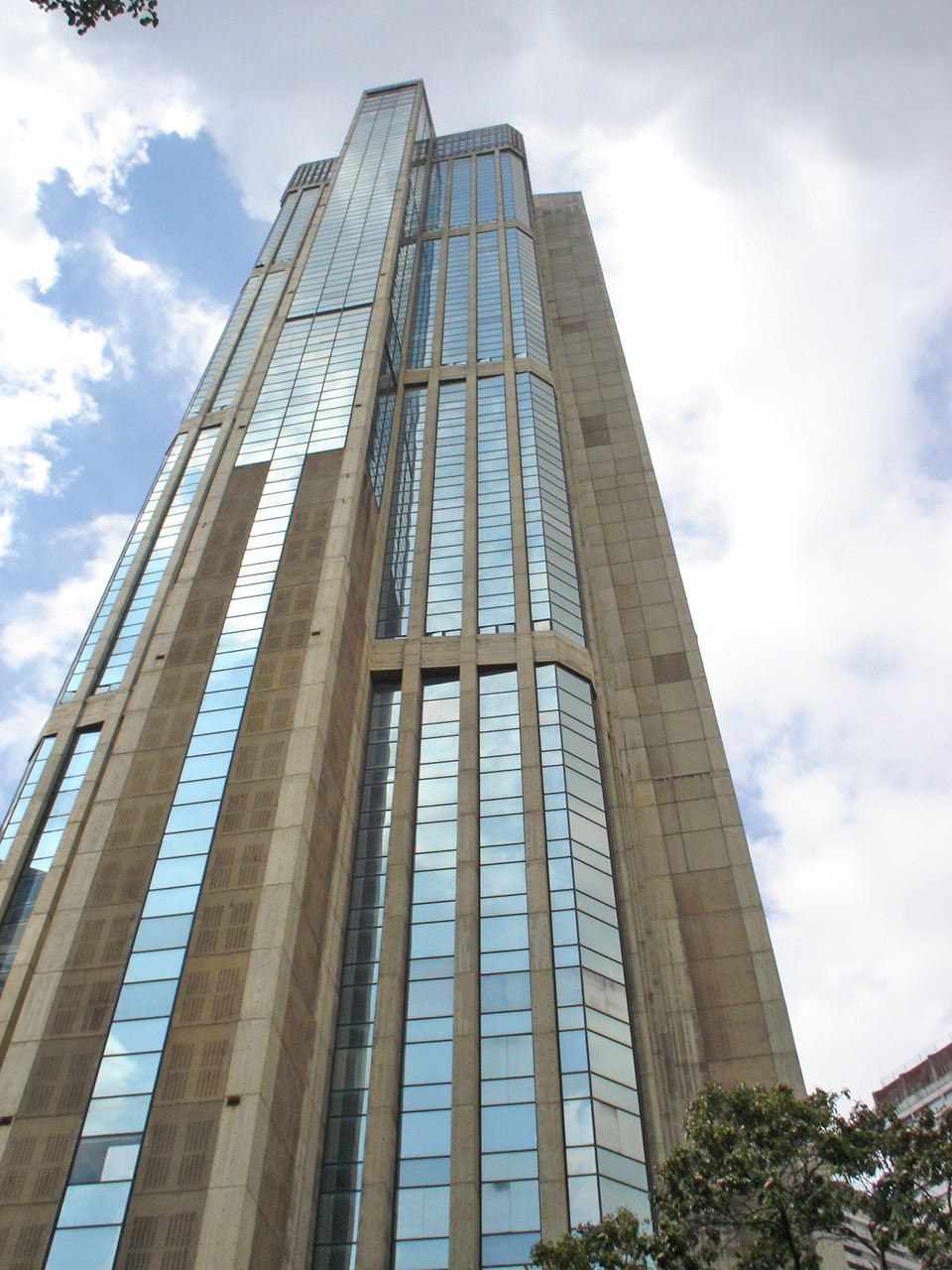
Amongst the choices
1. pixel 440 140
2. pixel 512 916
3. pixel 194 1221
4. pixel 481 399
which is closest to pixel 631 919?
pixel 512 916

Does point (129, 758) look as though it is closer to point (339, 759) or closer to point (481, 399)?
point (339, 759)

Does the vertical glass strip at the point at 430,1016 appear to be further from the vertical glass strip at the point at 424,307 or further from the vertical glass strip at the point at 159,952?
the vertical glass strip at the point at 424,307

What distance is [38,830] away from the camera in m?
49.0

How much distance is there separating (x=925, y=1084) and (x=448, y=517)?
87.3 m

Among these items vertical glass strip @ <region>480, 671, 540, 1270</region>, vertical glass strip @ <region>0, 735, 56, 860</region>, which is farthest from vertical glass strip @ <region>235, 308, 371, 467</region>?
A: vertical glass strip @ <region>480, 671, 540, 1270</region>

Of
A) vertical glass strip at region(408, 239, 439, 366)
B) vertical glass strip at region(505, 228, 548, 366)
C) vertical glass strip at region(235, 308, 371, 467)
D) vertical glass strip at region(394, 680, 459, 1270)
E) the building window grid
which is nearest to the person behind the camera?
the building window grid

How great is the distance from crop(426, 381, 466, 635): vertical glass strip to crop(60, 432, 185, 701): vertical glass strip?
18400 millimetres

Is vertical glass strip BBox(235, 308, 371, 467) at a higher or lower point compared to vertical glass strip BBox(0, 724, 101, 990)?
higher

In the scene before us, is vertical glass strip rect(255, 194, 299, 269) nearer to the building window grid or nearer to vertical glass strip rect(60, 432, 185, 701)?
vertical glass strip rect(60, 432, 185, 701)

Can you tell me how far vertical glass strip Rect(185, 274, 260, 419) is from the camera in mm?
79125

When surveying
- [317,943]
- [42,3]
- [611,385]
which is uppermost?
[611,385]

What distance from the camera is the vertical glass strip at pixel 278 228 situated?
338ft

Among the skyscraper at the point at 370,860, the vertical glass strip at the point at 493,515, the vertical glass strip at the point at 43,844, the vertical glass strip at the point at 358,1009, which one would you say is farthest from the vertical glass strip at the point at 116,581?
the vertical glass strip at the point at 493,515

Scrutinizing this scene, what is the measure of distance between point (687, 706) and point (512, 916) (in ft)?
64.6
